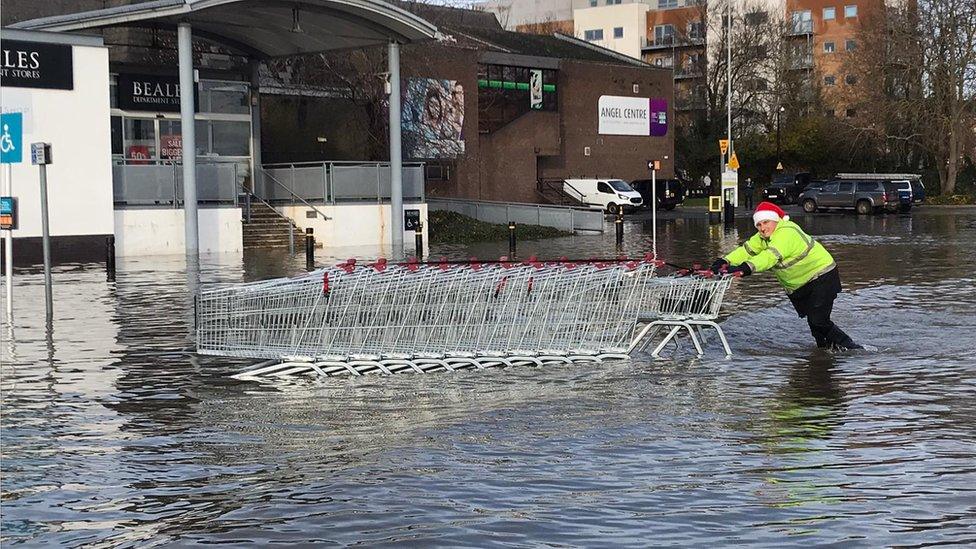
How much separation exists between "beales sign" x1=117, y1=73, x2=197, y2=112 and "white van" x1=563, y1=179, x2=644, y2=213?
27.2 m

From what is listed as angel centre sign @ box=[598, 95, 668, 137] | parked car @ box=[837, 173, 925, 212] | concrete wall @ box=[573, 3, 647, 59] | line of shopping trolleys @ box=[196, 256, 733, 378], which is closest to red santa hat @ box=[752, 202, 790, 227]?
line of shopping trolleys @ box=[196, 256, 733, 378]

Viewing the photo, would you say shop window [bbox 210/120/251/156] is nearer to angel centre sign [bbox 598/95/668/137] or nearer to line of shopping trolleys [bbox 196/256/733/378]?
line of shopping trolleys [bbox 196/256/733/378]

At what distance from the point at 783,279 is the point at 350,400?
5.00 metres

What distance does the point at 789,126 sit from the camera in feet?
276

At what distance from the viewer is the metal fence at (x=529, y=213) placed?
42.8 metres

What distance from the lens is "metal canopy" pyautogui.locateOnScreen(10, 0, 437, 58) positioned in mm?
29438

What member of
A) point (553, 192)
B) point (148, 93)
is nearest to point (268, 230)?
point (148, 93)

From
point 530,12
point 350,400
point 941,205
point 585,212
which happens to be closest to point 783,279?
point 350,400

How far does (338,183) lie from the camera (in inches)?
1410

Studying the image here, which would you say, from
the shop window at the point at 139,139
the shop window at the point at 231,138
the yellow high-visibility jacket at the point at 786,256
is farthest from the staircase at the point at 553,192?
the yellow high-visibility jacket at the point at 786,256

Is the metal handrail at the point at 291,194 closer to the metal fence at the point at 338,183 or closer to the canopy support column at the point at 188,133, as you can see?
the metal fence at the point at 338,183

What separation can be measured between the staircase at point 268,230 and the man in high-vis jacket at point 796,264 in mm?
22564

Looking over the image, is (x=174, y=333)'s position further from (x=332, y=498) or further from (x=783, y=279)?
(x=332, y=498)

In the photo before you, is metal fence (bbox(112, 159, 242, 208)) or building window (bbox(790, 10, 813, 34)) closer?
metal fence (bbox(112, 159, 242, 208))
